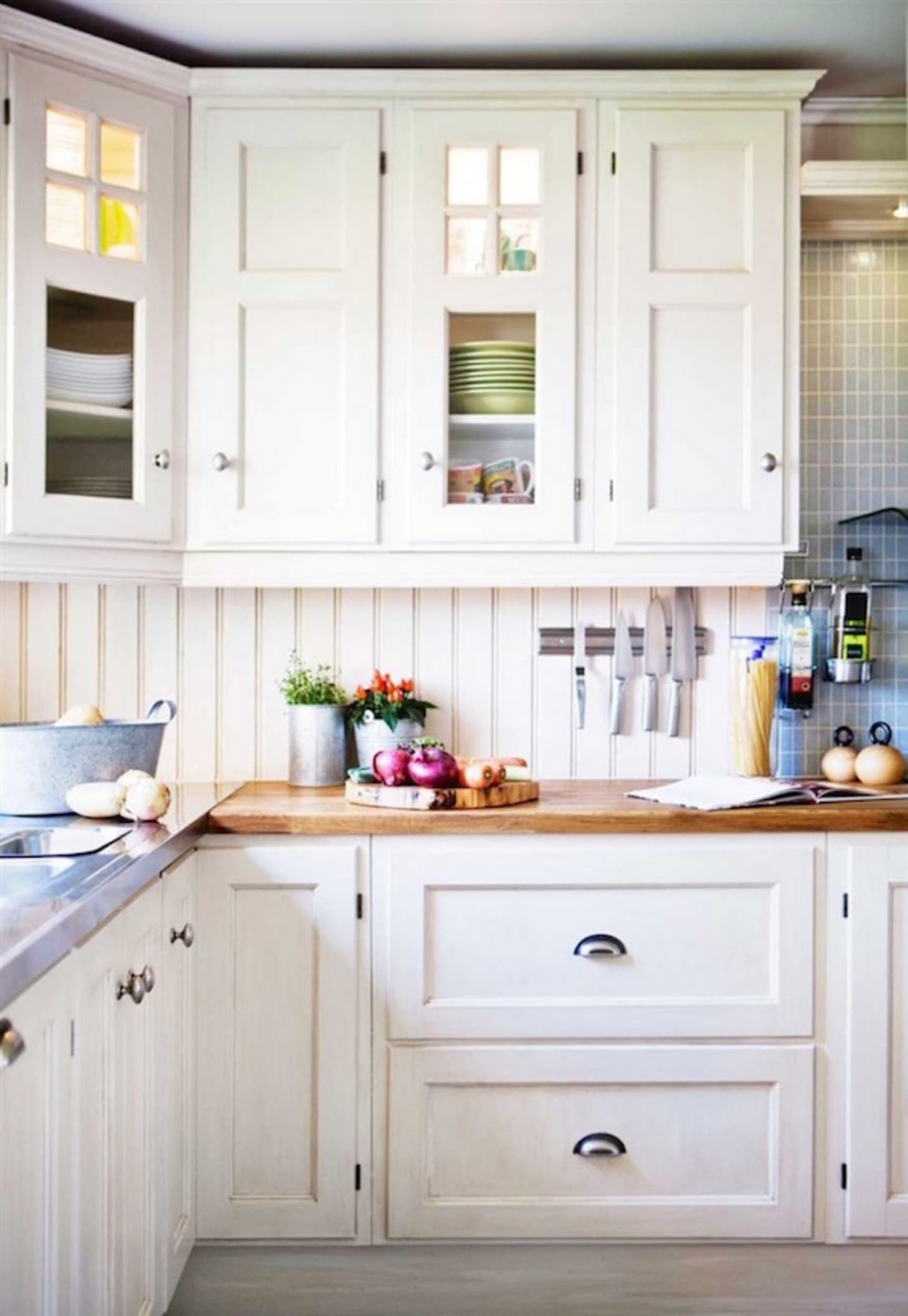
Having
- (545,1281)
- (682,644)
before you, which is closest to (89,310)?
(682,644)

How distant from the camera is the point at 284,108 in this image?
2326 mm

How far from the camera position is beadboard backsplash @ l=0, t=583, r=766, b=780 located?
103 inches

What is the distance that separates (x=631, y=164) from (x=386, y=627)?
1.10m

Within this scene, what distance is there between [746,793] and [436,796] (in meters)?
0.59

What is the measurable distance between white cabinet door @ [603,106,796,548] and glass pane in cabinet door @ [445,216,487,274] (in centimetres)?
26

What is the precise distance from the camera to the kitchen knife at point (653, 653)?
8.52ft

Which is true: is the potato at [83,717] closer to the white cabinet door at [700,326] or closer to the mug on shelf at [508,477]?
the mug on shelf at [508,477]

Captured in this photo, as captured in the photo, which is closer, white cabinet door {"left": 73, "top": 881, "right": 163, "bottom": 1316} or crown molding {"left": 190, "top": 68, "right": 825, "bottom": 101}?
white cabinet door {"left": 73, "top": 881, "right": 163, "bottom": 1316}

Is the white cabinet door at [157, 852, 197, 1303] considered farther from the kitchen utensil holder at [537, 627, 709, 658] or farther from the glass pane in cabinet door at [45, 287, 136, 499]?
the kitchen utensil holder at [537, 627, 709, 658]

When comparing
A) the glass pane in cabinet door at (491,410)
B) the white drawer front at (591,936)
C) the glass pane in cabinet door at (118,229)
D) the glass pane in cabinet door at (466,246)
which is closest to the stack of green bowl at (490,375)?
the glass pane in cabinet door at (491,410)

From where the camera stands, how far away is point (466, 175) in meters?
2.34

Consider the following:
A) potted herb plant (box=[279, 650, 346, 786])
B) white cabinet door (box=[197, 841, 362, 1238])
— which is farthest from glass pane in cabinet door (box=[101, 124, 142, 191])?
white cabinet door (box=[197, 841, 362, 1238])

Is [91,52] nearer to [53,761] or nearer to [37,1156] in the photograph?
[53,761]

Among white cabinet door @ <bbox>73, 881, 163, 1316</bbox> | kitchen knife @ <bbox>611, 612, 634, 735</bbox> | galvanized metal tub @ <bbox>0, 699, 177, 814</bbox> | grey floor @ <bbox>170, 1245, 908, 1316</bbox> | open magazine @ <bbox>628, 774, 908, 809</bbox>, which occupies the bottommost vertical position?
grey floor @ <bbox>170, 1245, 908, 1316</bbox>
